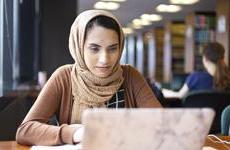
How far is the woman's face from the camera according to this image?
1.46 meters

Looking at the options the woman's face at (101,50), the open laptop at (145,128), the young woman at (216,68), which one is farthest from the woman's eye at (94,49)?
the young woman at (216,68)

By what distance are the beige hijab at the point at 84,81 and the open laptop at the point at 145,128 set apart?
2.20ft

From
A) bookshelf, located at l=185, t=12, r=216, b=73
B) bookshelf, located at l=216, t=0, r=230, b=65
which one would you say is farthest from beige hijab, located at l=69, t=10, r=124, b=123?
bookshelf, located at l=185, t=12, r=216, b=73

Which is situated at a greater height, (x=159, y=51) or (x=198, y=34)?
(x=198, y=34)

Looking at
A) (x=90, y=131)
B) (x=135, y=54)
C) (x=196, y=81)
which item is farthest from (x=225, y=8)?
(x=135, y=54)

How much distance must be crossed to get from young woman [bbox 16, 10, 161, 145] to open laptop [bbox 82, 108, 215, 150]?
0.59 metres

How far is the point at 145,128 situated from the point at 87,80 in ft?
2.34

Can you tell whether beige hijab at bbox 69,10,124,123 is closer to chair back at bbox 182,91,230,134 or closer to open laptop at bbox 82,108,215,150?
open laptop at bbox 82,108,215,150

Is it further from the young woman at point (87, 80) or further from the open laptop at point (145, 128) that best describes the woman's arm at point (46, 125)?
the open laptop at point (145, 128)

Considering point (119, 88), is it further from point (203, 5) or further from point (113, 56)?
point (203, 5)

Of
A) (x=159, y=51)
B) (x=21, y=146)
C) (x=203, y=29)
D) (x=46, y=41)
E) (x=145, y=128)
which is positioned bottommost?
(x=159, y=51)

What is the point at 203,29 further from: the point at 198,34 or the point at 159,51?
the point at 159,51

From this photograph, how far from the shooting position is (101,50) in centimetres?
146

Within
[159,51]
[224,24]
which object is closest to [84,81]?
[224,24]
